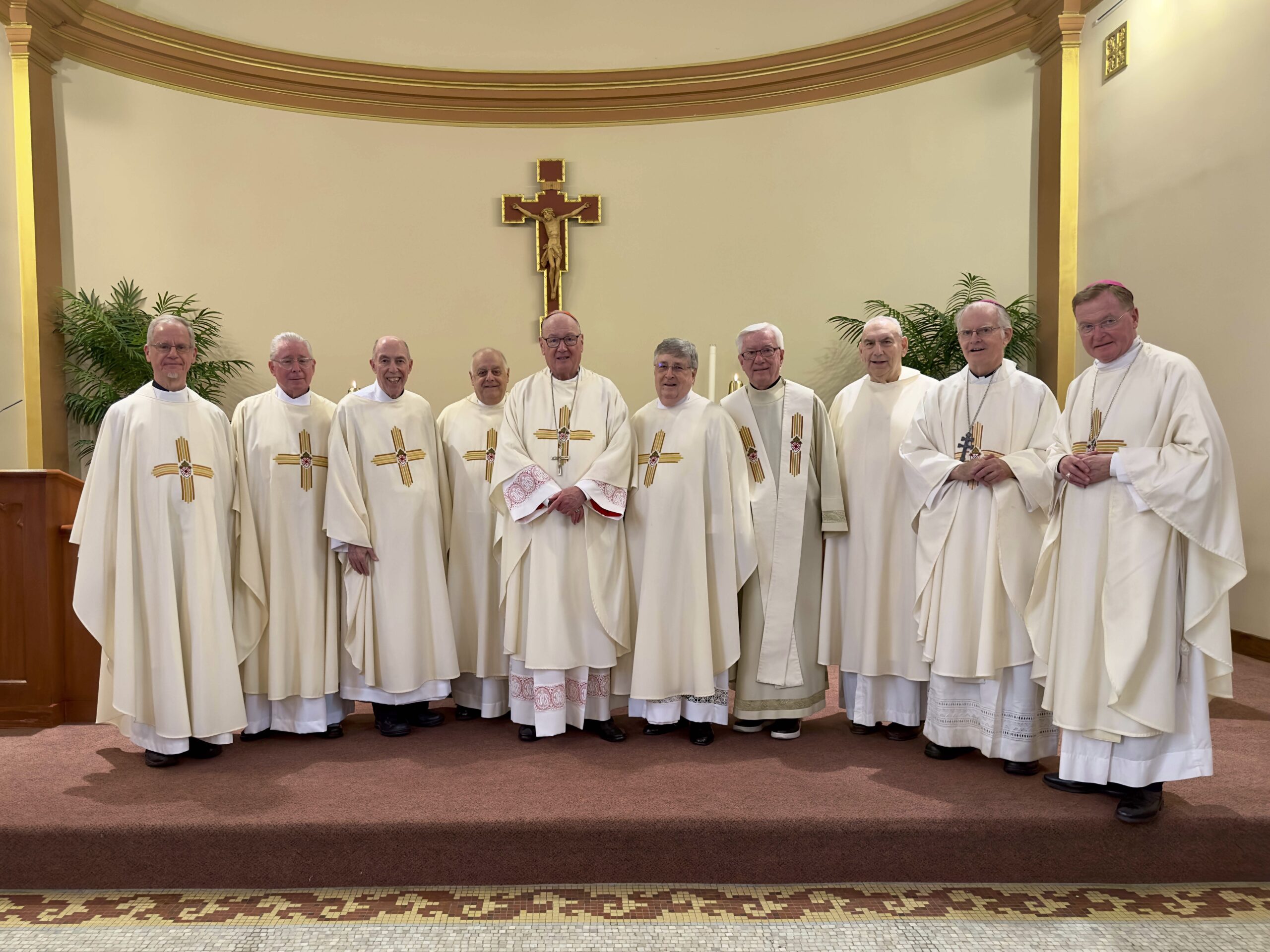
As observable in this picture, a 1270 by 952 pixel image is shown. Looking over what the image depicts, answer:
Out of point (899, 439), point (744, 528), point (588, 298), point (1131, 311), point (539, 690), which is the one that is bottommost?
point (539, 690)

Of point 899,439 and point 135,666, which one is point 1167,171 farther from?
point 135,666

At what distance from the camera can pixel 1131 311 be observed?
363cm

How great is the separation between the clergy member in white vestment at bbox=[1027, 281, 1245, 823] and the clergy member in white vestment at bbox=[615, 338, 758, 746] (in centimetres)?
141

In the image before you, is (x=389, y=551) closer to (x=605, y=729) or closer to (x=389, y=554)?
(x=389, y=554)

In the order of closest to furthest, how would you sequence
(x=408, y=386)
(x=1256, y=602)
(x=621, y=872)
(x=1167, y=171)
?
1. (x=621, y=872)
2. (x=1256, y=602)
3. (x=1167, y=171)
4. (x=408, y=386)

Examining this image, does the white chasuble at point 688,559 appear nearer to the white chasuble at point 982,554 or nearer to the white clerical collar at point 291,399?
the white chasuble at point 982,554

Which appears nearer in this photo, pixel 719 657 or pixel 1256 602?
pixel 719 657

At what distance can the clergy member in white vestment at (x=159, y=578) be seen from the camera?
4.08m

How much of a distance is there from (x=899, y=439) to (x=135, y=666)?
137 inches

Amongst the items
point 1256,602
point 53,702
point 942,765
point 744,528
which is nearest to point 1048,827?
point 942,765

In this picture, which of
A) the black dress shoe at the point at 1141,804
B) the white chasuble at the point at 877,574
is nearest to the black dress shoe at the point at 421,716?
the white chasuble at the point at 877,574

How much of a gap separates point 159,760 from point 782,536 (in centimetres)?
286

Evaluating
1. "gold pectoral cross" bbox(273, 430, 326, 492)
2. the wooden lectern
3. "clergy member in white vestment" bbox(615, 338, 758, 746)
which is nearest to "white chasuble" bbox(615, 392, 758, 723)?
"clergy member in white vestment" bbox(615, 338, 758, 746)

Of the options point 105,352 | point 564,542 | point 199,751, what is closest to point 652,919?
point 564,542
